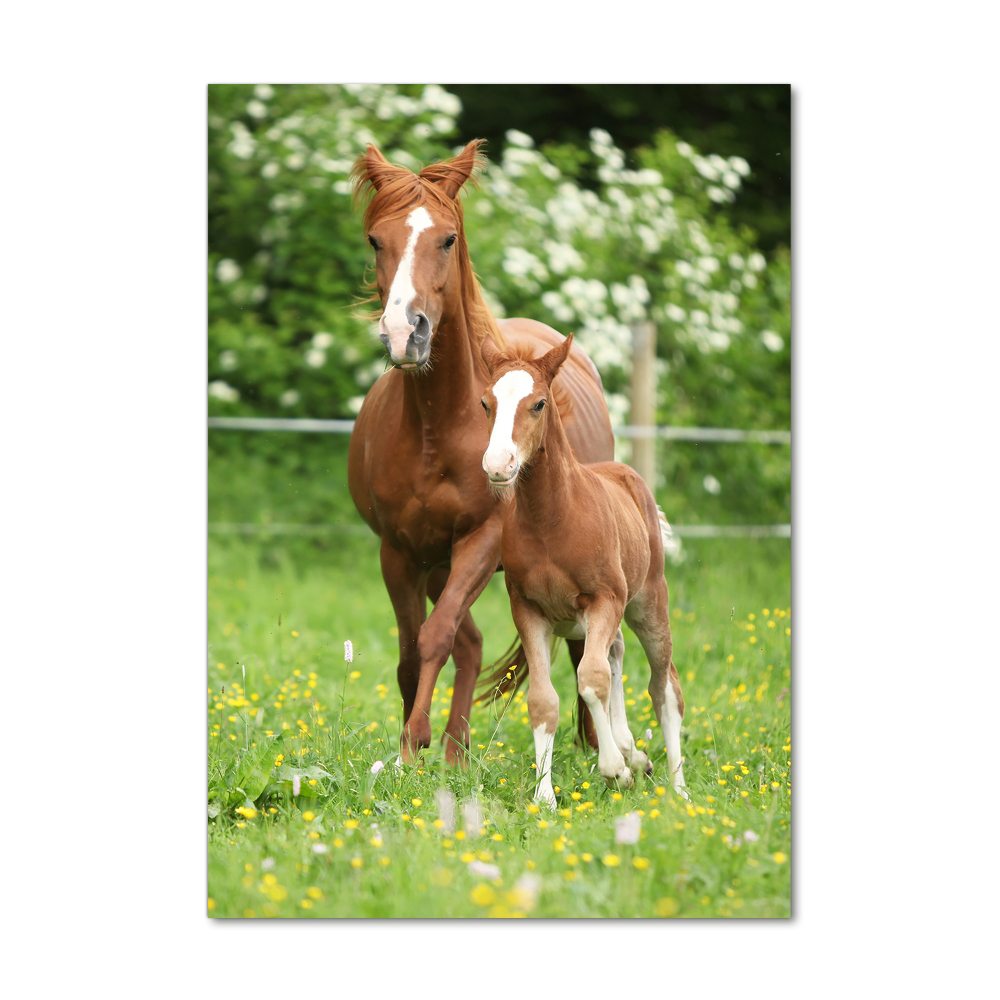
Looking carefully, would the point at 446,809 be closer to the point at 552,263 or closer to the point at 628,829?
the point at 628,829

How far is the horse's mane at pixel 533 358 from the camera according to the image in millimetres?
3146

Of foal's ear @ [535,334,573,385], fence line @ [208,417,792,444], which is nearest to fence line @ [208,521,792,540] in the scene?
fence line @ [208,417,792,444]

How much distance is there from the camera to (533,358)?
10.3ft

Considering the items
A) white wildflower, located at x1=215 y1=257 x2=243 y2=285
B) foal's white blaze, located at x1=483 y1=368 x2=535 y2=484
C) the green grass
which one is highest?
white wildflower, located at x1=215 y1=257 x2=243 y2=285

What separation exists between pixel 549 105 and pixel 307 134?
211 cm

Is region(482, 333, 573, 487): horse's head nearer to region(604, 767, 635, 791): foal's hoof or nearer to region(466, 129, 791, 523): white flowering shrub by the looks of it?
region(604, 767, 635, 791): foal's hoof

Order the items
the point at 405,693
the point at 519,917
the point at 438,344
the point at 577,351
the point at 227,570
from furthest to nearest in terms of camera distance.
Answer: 1. the point at 227,570
2. the point at 577,351
3. the point at 405,693
4. the point at 438,344
5. the point at 519,917

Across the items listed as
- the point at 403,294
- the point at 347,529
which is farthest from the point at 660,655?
the point at 347,529

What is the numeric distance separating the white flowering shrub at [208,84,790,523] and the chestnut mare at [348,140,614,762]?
9.76ft

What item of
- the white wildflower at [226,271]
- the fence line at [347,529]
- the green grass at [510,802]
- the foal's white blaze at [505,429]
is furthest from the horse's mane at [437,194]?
the white wildflower at [226,271]

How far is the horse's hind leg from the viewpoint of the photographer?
3891 mm
